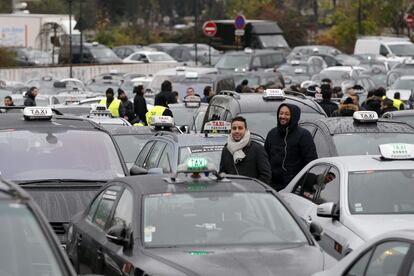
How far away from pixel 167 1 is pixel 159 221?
303 ft

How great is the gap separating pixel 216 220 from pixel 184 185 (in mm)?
466

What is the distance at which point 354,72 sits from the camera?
136 feet

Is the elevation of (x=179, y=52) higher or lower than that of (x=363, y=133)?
lower

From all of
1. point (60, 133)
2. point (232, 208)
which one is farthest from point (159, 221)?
point (60, 133)

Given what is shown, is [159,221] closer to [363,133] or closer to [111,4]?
[363,133]

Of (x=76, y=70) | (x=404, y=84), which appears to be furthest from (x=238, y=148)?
(x=76, y=70)

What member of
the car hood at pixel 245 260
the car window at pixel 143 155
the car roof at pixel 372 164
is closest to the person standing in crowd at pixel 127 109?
the car window at pixel 143 155

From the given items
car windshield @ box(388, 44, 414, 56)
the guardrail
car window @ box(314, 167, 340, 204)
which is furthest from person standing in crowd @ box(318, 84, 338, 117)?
car windshield @ box(388, 44, 414, 56)

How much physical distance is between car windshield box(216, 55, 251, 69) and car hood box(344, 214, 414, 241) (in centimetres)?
3538

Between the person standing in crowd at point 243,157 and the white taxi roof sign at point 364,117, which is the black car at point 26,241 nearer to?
the person standing in crowd at point 243,157

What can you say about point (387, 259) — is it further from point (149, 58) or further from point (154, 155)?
point (149, 58)

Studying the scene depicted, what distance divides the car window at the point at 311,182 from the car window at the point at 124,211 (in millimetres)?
2781

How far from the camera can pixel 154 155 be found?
15.9 meters

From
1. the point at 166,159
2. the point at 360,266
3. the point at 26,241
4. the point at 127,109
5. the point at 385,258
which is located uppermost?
the point at 26,241
